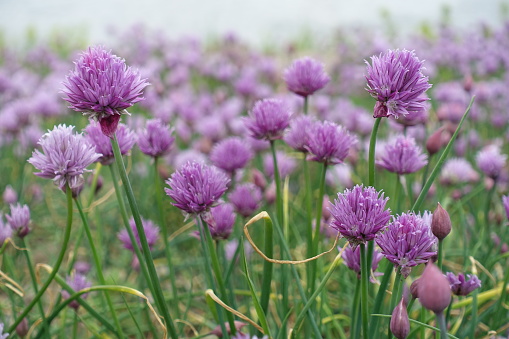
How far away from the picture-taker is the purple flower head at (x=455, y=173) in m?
1.94

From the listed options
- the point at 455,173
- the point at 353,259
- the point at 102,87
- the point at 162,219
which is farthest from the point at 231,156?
the point at 455,173

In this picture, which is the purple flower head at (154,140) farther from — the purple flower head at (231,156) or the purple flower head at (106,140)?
the purple flower head at (231,156)

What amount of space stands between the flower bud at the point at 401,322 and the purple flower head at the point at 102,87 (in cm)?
54

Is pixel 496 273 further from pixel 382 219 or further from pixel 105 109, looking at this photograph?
pixel 105 109

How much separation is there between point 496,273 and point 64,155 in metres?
1.44

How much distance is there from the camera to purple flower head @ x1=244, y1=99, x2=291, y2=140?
1166mm

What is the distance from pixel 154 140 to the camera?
1159 mm

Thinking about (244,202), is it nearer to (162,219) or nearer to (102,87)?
(162,219)

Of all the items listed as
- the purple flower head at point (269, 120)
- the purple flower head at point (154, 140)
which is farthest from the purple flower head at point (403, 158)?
the purple flower head at point (154, 140)

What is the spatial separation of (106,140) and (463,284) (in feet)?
2.62

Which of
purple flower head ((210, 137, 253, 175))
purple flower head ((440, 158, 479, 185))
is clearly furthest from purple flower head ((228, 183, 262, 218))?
purple flower head ((440, 158, 479, 185))

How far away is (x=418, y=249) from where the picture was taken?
2.52 ft

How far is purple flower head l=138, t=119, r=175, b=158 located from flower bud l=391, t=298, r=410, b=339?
0.66m

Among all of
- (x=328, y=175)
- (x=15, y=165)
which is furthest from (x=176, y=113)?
(x=328, y=175)
